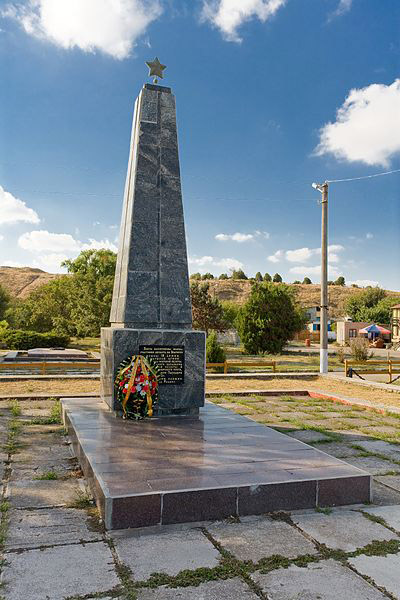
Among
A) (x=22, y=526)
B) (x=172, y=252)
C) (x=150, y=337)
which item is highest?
(x=172, y=252)

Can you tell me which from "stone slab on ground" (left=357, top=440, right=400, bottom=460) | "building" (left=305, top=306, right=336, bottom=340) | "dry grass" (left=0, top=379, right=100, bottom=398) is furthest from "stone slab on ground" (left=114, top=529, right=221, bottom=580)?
"building" (left=305, top=306, right=336, bottom=340)

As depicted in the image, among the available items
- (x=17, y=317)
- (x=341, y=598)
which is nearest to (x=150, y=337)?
(x=341, y=598)

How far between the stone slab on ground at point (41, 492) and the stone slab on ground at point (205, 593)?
1.64 m

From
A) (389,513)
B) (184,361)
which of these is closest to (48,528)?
(389,513)

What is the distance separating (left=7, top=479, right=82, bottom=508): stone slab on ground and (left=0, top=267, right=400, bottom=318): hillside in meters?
66.9

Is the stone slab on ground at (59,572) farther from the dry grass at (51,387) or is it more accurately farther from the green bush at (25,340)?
the green bush at (25,340)

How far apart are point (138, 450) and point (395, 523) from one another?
8.19 ft

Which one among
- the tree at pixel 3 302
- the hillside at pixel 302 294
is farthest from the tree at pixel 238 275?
the tree at pixel 3 302

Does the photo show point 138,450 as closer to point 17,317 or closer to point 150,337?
point 150,337

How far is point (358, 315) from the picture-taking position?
5959 cm

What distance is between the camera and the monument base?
6777mm

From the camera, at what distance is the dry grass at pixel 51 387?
34.3 feet

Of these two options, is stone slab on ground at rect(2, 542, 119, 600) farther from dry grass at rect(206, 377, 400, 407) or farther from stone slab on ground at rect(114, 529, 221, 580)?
dry grass at rect(206, 377, 400, 407)

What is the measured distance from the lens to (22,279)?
9262 centimetres
